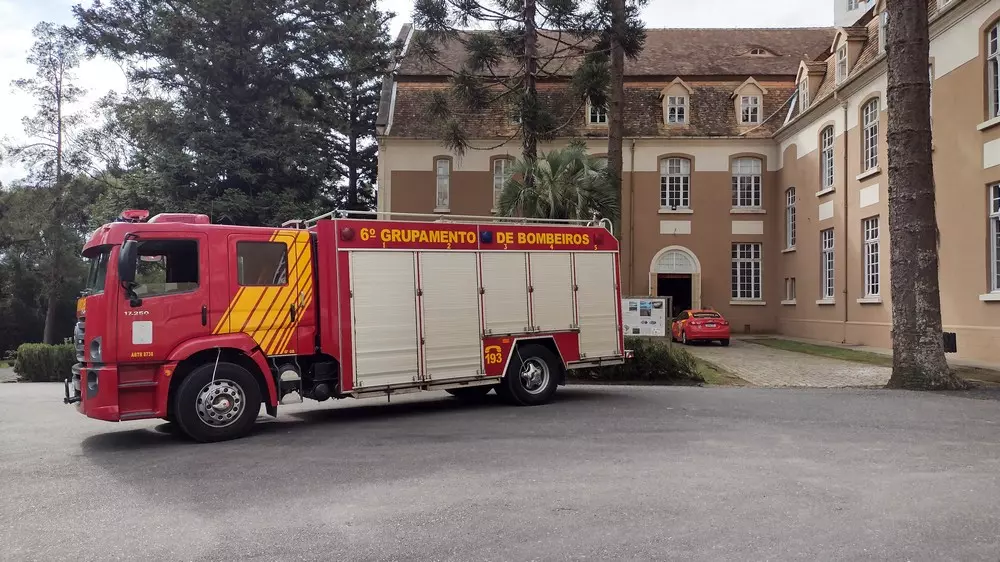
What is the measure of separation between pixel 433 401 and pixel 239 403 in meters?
4.13

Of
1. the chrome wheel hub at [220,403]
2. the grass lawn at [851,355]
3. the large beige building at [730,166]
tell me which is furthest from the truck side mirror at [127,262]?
the large beige building at [730,166]

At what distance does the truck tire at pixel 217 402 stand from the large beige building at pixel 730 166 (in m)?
19.0

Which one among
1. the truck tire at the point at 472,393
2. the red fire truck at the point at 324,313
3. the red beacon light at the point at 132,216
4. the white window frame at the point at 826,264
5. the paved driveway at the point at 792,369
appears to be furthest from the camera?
the white window frame at the point at 826,264

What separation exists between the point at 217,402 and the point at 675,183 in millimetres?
27575

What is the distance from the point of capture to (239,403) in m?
9.05

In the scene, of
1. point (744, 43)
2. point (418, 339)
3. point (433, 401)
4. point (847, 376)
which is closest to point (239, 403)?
point (418, 339)

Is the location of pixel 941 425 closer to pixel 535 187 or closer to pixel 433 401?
pixel 433 401

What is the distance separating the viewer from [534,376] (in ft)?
38.1

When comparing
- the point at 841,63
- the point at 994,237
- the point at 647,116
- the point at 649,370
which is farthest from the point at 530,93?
the point at 647,116

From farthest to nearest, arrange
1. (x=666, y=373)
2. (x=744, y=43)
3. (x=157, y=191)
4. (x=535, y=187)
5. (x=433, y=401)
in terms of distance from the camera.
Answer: (x=744, y=43)
(x=157, y=191)
(x=535, y=187)
(x=666, y=373)
(x=433, y=401)

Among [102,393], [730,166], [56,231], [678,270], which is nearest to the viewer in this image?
[102,393]

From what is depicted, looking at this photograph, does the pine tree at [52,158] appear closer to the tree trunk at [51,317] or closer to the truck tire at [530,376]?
the tree trunk at [51,317]

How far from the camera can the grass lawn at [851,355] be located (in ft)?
52.7

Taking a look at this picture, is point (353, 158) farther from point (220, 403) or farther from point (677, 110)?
point (220, 403)
